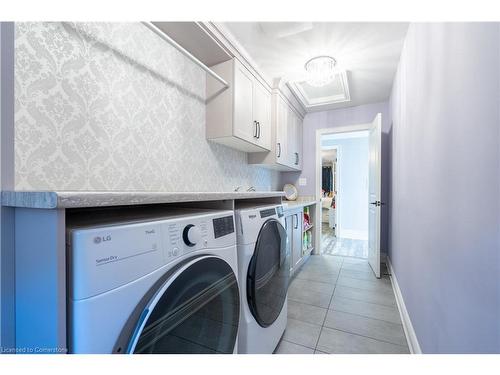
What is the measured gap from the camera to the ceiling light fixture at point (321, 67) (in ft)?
6.70

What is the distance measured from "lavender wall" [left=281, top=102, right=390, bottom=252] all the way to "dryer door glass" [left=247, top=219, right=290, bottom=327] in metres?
2.22

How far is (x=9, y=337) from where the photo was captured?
23.2 inches

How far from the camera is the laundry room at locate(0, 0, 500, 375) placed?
51 cm

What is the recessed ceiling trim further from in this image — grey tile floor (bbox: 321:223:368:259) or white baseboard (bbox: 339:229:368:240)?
white baseboard (bbox: 339:229:368:240)

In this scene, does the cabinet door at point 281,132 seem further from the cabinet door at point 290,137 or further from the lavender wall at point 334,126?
the lavender wall at point 334,126

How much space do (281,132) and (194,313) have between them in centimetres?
231

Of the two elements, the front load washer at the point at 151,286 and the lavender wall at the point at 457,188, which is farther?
the lavender wall at the point at 457,188

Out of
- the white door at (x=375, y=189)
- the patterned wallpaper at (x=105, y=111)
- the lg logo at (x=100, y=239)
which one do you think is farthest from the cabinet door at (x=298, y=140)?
the lg logo at (x=100, y=239)

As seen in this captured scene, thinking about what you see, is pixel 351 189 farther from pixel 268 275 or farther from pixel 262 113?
pixel 268 275

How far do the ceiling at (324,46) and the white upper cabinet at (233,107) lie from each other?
0.22 meters

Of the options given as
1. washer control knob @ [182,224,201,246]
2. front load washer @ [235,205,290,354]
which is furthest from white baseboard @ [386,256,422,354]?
washer control knob @ [182,224,201,246]

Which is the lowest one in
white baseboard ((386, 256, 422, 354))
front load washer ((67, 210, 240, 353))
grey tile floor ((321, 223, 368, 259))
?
grey tile floor ((321, 223, 368, 259))

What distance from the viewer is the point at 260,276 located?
1094 mm
